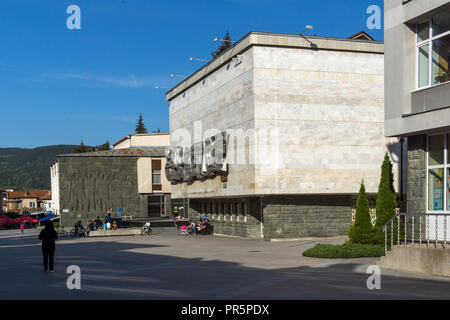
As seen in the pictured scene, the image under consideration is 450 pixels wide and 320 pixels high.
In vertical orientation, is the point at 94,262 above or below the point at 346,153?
below

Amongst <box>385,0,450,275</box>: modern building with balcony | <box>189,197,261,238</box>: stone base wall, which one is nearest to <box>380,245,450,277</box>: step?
<box>385,0,450,275</box>: modern building with balcony

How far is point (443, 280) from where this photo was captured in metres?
14.1

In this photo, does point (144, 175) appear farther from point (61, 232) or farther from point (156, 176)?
point (61, 232)

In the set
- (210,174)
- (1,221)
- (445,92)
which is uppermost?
(445,92)

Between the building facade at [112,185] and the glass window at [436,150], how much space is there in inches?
1910

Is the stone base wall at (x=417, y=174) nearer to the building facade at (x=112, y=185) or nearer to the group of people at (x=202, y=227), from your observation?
the group of people at (x=202, y=227)

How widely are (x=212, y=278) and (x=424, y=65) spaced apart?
9.67 m

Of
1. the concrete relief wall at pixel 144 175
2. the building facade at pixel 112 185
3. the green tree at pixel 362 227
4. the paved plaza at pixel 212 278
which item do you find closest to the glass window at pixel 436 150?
the paved plaza at pixel 212 278

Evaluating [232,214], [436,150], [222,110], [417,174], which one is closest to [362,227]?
[417,174]

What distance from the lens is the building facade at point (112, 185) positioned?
204 ft

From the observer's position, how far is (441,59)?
56.6 feet
